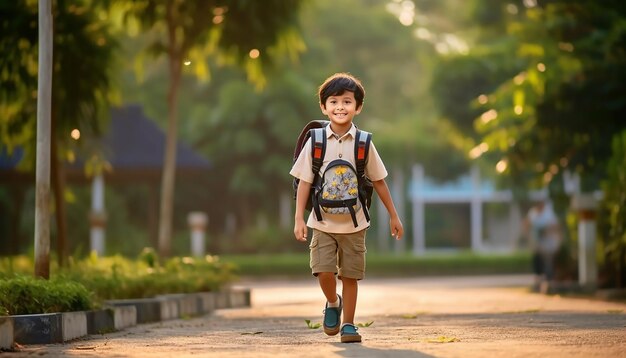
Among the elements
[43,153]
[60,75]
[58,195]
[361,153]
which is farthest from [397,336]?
[60,75]

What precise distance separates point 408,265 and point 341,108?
28.5 meters

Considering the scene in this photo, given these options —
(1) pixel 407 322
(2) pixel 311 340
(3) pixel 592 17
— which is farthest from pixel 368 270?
(2) pixel 311 340

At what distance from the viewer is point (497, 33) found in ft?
149

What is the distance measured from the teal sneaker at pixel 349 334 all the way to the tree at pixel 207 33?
1066cm

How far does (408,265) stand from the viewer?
123ft

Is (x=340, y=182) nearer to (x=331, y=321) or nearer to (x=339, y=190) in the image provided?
(x=339, y=190)

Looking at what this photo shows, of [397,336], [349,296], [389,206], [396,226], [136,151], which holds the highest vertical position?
[136,151]

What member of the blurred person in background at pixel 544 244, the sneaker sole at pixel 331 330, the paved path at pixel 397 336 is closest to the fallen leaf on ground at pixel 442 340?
the paved path at pixel 397 336

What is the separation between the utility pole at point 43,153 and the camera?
1176 centimetres

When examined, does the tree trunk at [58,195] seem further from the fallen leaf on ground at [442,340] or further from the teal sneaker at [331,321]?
the fallen leaf on ground at [442,340]

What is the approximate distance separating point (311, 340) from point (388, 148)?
143 feet

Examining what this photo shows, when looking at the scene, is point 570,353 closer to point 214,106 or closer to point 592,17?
point 592,17

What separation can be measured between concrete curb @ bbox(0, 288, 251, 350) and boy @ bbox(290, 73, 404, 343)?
1906 mm

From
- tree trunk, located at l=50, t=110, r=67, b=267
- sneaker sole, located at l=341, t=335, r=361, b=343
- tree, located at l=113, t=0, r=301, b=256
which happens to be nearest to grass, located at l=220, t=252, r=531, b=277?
tree, located at l=113, t=0, r=301, b=256
